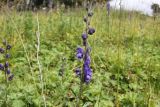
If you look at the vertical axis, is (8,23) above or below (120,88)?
above

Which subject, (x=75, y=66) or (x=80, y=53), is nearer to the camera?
(x=80, y=53)

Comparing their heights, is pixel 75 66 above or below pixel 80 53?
below

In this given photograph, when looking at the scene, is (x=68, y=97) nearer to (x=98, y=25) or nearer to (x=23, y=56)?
(x=23, y=56)

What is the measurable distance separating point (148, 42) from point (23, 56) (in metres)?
2.35

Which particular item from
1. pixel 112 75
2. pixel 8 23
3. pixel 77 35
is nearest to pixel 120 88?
pixel 112 75

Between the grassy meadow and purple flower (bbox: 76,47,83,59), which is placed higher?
purple flower (bbox: 76,47,83,59)

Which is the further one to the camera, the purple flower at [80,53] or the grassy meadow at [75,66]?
the grassy meadow at [75,66]

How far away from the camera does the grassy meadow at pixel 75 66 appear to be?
3.24 metres

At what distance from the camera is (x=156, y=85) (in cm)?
405

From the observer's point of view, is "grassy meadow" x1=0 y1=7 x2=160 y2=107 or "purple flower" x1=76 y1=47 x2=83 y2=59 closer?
"purple flower" x1=76 y1=47 x2=83 y2=59

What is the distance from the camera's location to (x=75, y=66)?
4.43m

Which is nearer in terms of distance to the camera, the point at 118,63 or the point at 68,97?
the point at 68,97

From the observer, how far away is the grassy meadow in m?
3.24

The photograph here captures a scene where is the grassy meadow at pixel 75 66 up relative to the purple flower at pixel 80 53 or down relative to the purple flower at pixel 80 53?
down
